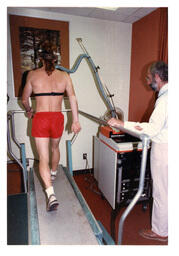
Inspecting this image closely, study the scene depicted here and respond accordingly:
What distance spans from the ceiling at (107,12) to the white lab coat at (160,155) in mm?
1976

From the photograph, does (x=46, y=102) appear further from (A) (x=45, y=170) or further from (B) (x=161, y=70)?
(B) (x=161, y=70)

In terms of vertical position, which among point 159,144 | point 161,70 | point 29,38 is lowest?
point 159,144

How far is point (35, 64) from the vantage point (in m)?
2.93

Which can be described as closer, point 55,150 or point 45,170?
point 45,170

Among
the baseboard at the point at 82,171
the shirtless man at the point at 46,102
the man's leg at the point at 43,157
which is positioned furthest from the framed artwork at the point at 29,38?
the baseboard at the point at 82,171

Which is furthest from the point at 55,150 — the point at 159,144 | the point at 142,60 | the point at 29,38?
the point at 142,60

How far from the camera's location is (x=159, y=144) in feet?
5.44

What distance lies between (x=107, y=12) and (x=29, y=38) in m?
1.38

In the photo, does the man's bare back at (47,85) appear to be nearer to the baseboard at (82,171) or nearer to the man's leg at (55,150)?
the man's leg at (55,150)

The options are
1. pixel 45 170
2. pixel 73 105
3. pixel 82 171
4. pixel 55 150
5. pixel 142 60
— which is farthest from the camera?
pixel 82 171

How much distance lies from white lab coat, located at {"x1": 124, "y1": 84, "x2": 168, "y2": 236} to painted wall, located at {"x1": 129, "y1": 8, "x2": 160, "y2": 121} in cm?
148

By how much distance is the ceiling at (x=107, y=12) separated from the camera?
2766 millimetres
